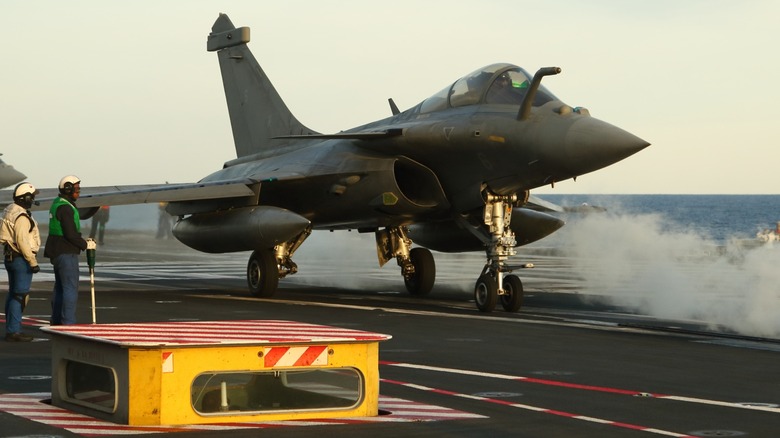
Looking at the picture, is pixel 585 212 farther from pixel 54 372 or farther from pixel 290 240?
pixel 54 372

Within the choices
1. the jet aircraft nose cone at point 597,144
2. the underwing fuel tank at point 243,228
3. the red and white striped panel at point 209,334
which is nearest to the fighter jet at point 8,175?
the underwing fuel tank at point 243,228

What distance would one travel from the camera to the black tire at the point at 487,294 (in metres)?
19.3

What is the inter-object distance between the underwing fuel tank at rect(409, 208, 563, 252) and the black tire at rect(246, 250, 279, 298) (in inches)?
126

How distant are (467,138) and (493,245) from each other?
5.85 ft

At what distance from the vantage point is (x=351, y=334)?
9086mm

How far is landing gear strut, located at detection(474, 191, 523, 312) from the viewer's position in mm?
19359

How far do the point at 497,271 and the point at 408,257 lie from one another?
4.90m

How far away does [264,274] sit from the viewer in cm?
2250

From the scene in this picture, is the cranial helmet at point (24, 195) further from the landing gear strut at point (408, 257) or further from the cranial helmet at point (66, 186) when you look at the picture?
the landing gear strut at point (408, 257)

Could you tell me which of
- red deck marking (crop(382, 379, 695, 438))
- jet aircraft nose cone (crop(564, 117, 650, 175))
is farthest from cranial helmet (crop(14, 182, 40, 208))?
jet aircraft nose cone (crop(564, 117, 650, 175))

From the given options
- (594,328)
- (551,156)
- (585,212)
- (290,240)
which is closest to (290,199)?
(290,240)

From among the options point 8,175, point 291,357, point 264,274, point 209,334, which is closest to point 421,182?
point 264,274

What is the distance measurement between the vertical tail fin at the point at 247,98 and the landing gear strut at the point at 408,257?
3.34m

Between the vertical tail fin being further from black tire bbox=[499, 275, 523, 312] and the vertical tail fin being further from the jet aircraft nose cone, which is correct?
the jet aircraft nose cone
